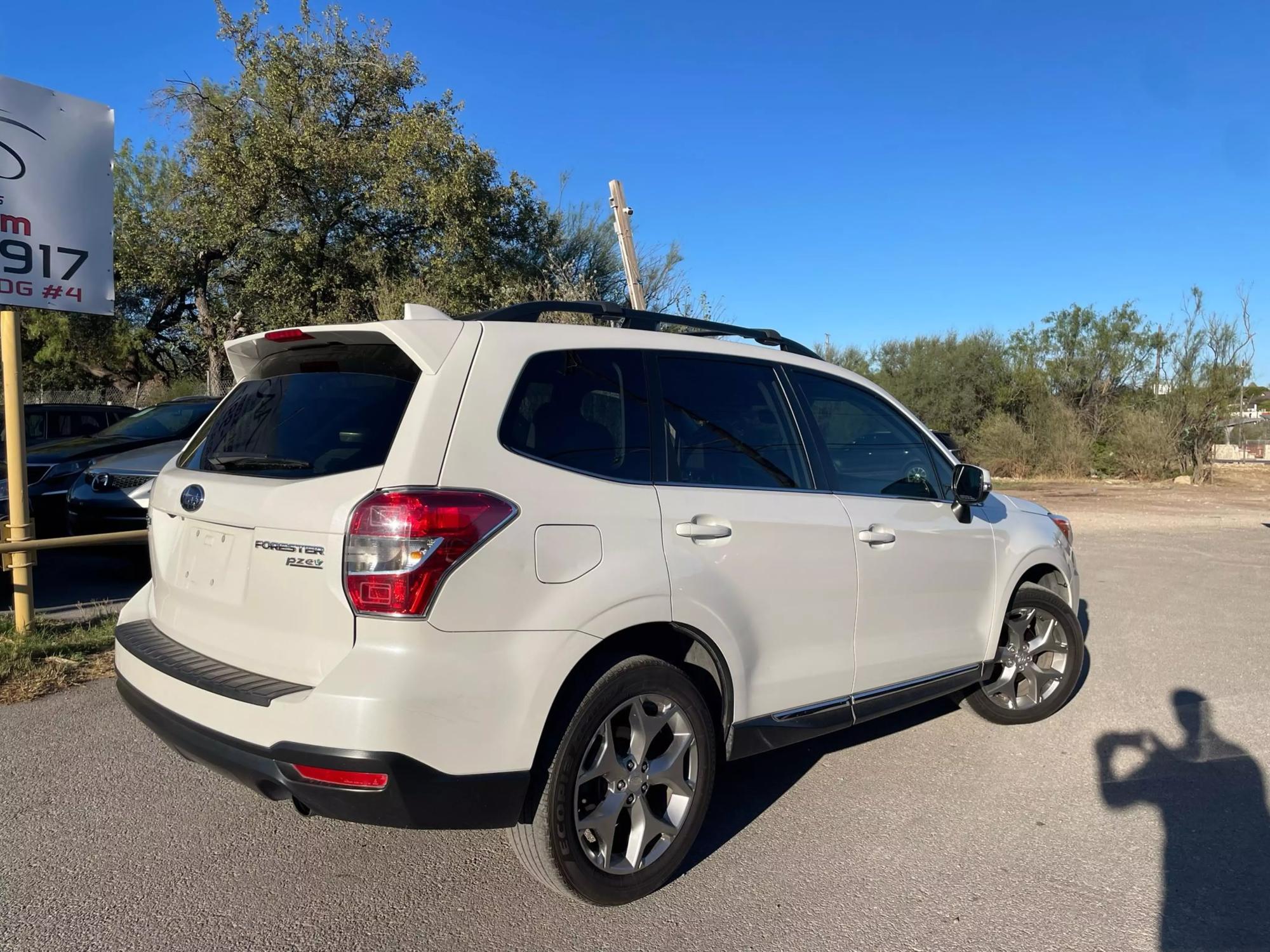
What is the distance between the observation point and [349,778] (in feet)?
8.46

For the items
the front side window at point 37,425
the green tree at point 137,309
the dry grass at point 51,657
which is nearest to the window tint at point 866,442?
the dry grass at point 51,657

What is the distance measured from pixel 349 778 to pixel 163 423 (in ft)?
27.4

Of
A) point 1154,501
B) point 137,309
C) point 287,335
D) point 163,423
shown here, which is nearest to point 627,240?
point 163,423

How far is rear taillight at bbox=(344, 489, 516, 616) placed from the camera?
2.58 m

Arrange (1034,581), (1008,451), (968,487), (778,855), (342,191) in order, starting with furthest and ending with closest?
1. (1008,451)
2. (342,191)
3. (1034,581)
4. (968,487)
5. (778,855)

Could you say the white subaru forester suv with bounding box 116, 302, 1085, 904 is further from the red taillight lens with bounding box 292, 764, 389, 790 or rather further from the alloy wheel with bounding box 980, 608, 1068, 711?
the alloy wheel with bounding box 980, 608, 1068, 711

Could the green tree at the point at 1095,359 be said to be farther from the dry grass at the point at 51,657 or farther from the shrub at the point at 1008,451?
the dry grass at the point at 51,657

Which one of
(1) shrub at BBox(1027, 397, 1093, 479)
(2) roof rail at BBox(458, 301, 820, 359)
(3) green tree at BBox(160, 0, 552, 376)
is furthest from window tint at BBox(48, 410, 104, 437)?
(1) shrub at BBox(1027, 397, 1093, 479)

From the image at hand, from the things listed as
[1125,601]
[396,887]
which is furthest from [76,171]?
[1125,601]

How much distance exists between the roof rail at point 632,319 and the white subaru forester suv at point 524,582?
0.02 m

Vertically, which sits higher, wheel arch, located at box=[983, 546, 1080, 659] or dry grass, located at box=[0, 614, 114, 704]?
wheel arch, located at box=[983, 546, 1080, 659]

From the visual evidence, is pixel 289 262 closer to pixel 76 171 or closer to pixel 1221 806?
pixel 76 171

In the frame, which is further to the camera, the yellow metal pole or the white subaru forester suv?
the yellow metal pole

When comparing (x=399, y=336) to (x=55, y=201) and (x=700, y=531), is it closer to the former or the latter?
(x=700, y=531)
